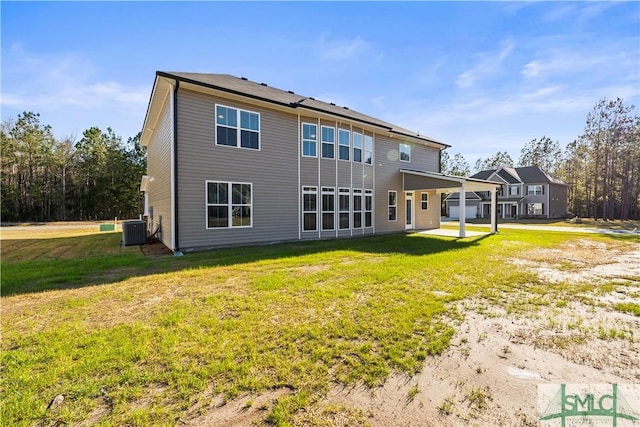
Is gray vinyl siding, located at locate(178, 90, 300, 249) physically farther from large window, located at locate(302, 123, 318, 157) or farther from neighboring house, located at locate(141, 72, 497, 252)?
large window, located at locate(302, 123, 318, 157)

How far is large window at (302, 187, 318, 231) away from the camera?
40.4ft

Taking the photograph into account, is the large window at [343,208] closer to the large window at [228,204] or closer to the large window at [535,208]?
the large window at [228,204]

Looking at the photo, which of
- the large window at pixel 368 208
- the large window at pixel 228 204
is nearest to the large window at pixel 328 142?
the large window at pixel 368 208

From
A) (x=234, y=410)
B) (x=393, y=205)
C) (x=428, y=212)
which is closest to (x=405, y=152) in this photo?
(x=393, y=205)

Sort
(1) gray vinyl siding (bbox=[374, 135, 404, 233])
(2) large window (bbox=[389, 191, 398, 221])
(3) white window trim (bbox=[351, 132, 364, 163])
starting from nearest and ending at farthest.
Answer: (3) white window trim (bbox=[351, 132, 364, 163])
(1) gray vinyl siding (bbox=[374, 135, 404, 233])
(2) large window (bbox=[389, 191, 398, 221])

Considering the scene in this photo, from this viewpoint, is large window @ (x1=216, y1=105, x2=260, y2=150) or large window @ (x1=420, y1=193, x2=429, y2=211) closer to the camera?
large window @ (x1=216, y1=105, x2=260, y2=150)

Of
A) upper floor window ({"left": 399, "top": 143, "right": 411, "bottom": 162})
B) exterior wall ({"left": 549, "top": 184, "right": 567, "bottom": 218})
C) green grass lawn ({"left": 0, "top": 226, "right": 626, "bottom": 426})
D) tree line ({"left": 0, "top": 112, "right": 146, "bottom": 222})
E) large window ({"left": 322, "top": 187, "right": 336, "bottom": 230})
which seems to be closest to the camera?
green grass lawn ({"left": 0, "top": 226, "right": 626, "bottom": 426})

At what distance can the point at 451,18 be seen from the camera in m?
9.26

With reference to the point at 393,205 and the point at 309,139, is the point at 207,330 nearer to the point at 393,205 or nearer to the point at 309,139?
the point at 309,139

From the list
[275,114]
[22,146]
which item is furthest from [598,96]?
[22,146]

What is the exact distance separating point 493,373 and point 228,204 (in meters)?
9.20

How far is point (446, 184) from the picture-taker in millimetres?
14391
